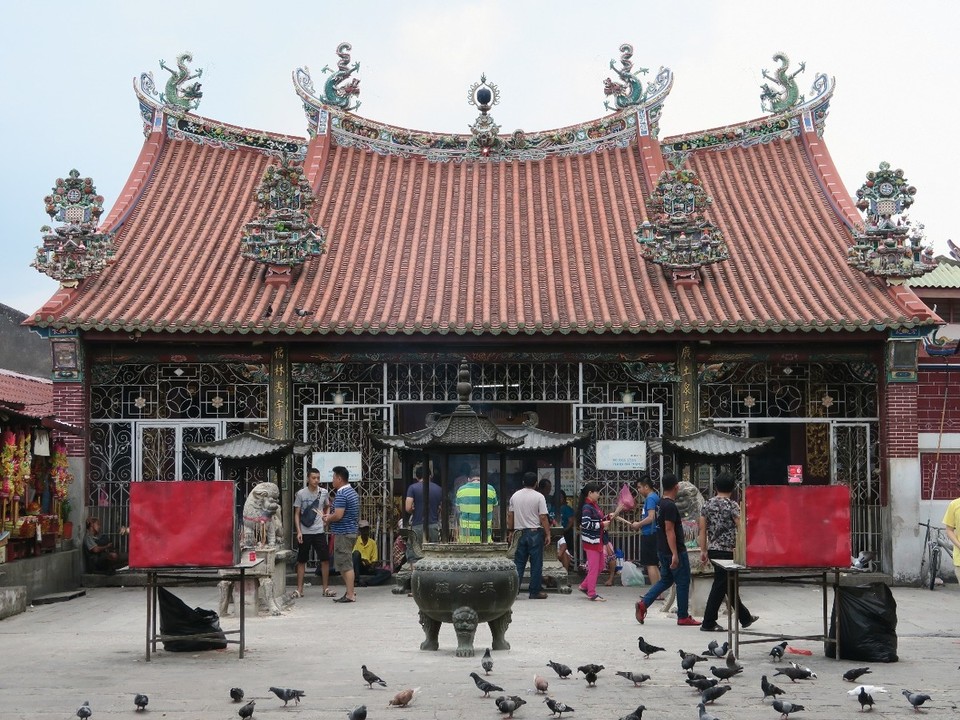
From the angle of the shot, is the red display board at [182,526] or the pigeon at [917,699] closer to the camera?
the pigeon at [917,699]

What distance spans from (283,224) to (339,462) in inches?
151

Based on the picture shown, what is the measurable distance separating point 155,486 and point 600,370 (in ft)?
30.4

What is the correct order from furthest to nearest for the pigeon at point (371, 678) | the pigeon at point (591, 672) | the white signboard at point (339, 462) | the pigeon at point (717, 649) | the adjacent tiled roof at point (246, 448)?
1. the white signboard at point (339, 462)
2. the adjacent tiled roof at point (246, 448)
3. the pigeon at point (717, 649)
4. the pigeon at point (591, 672)
5. the pigeon at point (371, 678)

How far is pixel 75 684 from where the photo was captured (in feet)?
34.1

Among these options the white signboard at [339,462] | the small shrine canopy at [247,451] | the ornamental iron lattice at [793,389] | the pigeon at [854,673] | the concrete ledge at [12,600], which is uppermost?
the ornamental iron lattice at [793,389]

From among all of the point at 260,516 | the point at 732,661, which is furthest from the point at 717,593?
the point at 260,516

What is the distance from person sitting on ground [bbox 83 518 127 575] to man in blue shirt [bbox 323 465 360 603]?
13.4 feet

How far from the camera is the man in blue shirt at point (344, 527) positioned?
1661cm

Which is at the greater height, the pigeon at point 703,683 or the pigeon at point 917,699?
the pigeon at point 703,683

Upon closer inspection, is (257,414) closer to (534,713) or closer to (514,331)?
(514,331)

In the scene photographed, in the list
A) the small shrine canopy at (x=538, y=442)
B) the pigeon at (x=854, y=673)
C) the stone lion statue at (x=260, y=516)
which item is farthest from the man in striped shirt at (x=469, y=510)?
the pigeon at (x=854, y=673)

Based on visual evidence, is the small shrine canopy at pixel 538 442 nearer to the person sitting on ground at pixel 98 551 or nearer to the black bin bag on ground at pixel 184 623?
the person sitting on ground at pixel 98 551

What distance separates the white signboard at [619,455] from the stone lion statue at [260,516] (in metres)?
5.33

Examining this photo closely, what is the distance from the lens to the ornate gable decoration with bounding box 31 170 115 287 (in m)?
19.9
